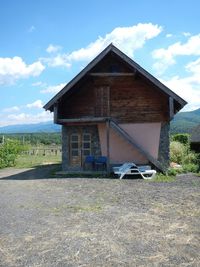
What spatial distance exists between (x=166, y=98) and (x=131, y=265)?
15.1 m

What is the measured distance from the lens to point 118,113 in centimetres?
2058

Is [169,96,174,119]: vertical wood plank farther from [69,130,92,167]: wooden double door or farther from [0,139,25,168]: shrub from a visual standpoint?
[0,139,25,168]: shrub

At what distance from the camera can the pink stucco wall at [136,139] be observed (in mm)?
20453

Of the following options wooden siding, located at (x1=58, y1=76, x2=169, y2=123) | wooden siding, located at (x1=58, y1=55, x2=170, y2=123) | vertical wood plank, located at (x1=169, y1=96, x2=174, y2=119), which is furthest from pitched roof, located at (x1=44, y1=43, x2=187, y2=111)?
wooden siding, located at (x1=58, y1=76, x2=169, y2=123)

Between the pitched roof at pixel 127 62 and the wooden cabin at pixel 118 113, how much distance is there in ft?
1.95

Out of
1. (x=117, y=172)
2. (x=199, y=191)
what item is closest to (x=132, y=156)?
(x=117, y=172)

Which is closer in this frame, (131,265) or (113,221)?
(131,265)

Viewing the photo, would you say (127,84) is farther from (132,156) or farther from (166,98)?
(132,156)

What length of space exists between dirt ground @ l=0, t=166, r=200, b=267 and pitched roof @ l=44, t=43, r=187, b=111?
563 centimetres

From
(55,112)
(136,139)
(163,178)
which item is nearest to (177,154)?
(136,139)

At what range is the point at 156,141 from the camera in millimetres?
20484

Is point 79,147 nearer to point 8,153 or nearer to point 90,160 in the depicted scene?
point 90,160

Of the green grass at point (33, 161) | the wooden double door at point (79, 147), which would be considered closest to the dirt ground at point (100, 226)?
the wooden double door at point (79, 147)

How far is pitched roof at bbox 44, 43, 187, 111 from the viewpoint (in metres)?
18.9
